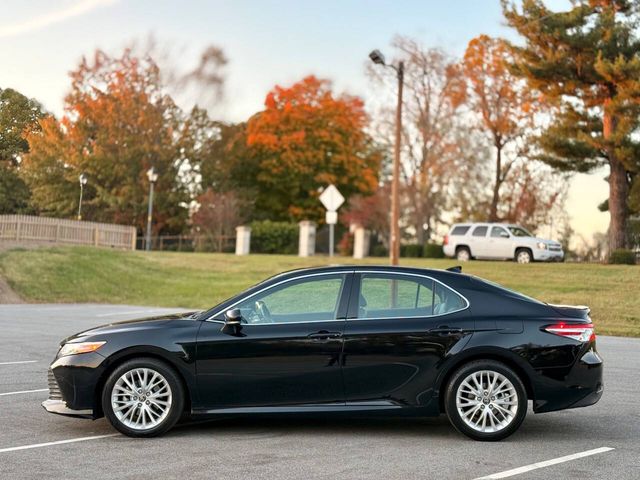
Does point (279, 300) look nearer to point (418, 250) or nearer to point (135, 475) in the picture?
point (135, 475)

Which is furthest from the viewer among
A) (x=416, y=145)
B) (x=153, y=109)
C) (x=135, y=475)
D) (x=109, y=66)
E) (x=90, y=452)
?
(x=416, y=145)

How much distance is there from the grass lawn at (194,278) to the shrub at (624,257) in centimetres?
157

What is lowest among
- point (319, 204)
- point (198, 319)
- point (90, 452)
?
point (90, 452)

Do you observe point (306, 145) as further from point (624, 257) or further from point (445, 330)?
point (445, 330)

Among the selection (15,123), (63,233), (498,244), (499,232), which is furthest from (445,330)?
(499,232)

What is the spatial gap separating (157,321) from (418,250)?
3941cm

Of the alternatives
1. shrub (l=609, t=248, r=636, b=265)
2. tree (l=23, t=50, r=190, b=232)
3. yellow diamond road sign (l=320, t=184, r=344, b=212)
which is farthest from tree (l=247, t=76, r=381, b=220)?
yellow diamond road sign (l=320, t=184, r=344, b=212)

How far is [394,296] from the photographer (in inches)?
312

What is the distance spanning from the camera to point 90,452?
23.3ft

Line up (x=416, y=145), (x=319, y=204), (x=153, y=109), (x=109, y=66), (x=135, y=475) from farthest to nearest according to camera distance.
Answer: (x=319, y=204) < (x=416, y=145) < (x=153, y=109) < (x=109, y=66) < (x=135, y=475)

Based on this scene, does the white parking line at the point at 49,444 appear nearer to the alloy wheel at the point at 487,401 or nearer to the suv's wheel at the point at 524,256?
the alloy wheel at the point at 487,401

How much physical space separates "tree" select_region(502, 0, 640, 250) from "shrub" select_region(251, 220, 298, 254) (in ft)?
75.0

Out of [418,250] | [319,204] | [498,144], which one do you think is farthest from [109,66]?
[319,204]

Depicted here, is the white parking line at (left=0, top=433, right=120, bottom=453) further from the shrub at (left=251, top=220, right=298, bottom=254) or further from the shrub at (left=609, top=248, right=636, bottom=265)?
the shrub at (left=251, top=220, right=298, bottom=254)
